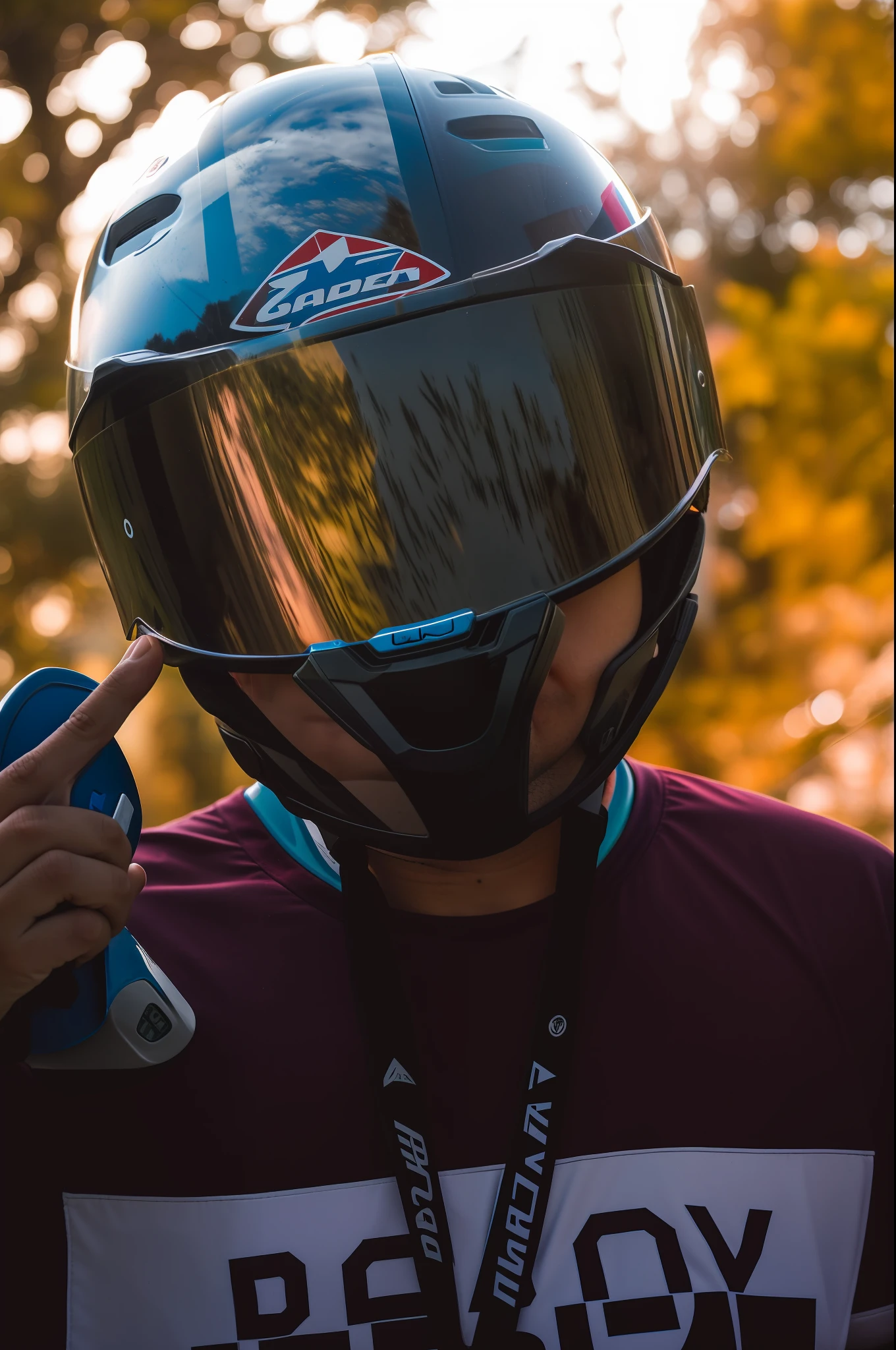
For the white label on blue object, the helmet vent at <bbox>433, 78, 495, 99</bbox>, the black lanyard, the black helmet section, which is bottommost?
the black lanyard

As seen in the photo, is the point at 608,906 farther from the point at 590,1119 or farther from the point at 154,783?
the point at 154,783

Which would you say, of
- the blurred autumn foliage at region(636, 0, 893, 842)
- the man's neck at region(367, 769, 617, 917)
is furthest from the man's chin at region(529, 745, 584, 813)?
the blurred autumn foliage at region(636, 0, 893, 842)

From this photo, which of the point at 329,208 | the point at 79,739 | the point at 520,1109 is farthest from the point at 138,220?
the point at 520,1109

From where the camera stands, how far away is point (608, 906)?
160 centimetres

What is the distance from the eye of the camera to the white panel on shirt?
53.2 inches

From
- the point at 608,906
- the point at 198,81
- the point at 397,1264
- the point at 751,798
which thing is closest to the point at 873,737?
the point at 751,798

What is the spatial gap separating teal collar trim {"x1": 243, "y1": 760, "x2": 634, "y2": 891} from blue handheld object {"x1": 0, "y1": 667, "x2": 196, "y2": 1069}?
0.28 meters

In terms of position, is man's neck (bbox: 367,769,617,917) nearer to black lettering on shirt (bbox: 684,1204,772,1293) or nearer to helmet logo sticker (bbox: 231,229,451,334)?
black lettering on shirt (bbox: 684,1204,772,1293)

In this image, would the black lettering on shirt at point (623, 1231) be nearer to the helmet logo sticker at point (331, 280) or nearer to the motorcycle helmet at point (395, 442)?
the motorcycle helmet at point (395, 442)

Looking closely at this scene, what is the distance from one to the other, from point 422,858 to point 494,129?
3.47ft

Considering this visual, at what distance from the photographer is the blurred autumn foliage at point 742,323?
4.67m

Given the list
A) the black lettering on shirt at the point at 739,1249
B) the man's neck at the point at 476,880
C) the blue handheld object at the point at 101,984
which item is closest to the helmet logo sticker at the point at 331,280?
the blue handheld object at the point at 101,984

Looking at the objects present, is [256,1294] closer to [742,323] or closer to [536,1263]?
[536,1263]

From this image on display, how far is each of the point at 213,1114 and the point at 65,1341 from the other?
0.33 m
